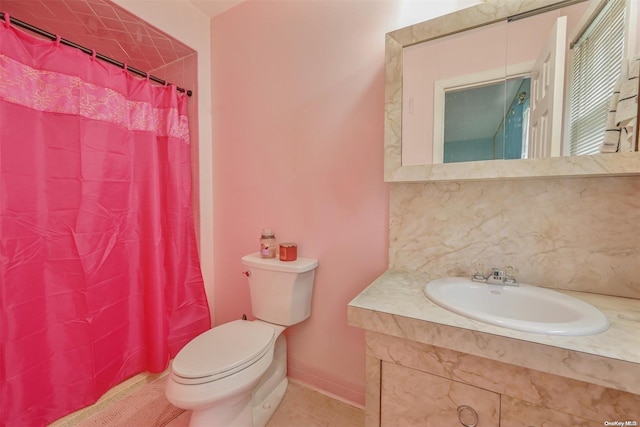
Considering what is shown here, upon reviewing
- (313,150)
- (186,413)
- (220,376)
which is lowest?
(186,413)

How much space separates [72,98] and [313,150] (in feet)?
3.80

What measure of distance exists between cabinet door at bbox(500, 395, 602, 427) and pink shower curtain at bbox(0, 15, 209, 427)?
1.64m

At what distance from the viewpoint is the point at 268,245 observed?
1.45 metres

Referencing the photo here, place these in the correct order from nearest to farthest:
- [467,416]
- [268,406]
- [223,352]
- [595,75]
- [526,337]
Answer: [526,337] → [467,416] → [595,75] → [223,352] → [268,406]

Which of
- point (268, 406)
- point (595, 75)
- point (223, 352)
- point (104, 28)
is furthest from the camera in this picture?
point (104, 28)

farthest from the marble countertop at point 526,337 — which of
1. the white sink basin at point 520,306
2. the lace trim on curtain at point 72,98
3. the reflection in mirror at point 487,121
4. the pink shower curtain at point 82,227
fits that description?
the lace trim on curtain at point 72,98

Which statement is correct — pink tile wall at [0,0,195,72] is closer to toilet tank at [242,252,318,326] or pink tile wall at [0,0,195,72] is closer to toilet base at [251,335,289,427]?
toilet tank at [242,252,318,326]

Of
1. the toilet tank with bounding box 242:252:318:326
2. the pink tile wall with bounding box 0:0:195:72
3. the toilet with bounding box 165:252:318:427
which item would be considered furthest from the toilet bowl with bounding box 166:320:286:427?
the pink tile wall with bounding box 0:0:195:72

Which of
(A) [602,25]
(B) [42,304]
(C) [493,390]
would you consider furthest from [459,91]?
(B) [42,304]

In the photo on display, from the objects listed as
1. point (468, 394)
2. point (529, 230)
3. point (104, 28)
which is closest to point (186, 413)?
point (468, 394)

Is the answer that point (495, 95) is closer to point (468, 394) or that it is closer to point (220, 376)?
point (468, 394)

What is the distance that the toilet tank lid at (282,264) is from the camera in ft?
4.26

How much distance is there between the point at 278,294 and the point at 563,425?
108cm

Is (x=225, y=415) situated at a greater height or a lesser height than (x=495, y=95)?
lesser
